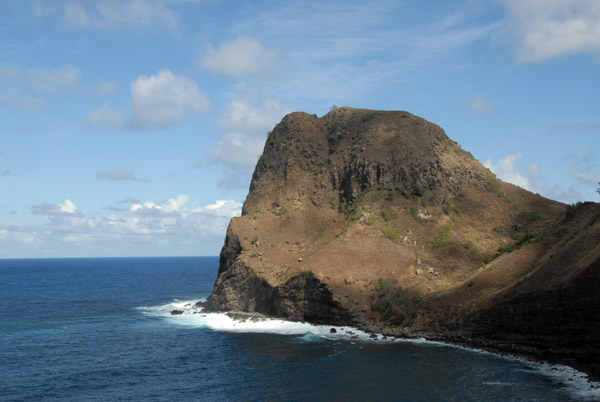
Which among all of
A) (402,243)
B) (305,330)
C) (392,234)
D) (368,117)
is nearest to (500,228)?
(402,243)

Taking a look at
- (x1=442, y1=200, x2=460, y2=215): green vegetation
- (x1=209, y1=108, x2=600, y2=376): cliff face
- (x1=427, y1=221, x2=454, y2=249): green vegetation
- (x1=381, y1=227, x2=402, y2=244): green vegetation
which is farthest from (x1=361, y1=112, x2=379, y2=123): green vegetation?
(x1=427, y1=221, x2=454, y2=249): green vegetation

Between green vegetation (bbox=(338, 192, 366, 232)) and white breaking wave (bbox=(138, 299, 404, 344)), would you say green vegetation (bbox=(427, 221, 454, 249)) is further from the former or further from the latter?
white breaking wave (bbox=(138, 299, 404, 344))

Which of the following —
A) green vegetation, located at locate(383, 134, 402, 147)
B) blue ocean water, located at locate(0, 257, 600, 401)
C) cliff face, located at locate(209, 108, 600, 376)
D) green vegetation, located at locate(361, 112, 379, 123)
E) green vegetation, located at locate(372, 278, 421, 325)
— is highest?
green vegetation, located at locate(361, 112, 379, 123)

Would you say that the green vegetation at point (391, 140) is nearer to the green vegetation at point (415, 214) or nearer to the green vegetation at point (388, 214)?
the green vegetation at point (388, 214)

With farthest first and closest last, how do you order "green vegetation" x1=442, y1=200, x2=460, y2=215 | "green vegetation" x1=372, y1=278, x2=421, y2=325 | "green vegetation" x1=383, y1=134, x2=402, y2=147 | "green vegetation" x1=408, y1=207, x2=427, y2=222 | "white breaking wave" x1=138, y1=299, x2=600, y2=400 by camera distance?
"green vegetation" x1=383, y1=134, x2=402, y2=147 < "green vegetation" x1=442, y1=200, x2=460, y2=215 < "green vegetation" x1=408, y1=207, x2=427, y2=222 < "green vegetation" x1=372, y1=278, x2=421, y2=325 < "white breaking wave" x1=138, y1=299, x2=600, y2=400

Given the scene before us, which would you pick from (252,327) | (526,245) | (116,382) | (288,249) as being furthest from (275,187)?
(116,382)

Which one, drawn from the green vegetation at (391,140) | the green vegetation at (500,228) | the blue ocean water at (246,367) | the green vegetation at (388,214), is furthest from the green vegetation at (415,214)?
the blue ocean water at (246,367)

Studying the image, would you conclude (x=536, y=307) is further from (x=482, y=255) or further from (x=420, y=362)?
(x=482, y=255)
